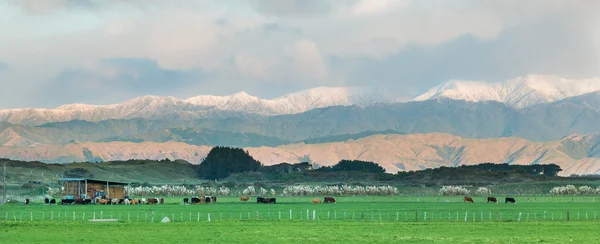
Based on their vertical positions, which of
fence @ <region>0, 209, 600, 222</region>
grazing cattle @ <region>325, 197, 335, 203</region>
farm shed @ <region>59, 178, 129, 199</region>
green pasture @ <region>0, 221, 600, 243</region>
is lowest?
green pasture @ <region>0, 221, 600, 243</region>

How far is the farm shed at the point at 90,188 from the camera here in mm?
134500

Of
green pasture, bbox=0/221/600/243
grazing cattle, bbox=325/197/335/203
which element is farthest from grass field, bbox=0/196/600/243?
grazing cattle, bbox=325/197/335/203

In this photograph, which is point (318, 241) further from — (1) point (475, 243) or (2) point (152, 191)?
(2) point (152, 191)

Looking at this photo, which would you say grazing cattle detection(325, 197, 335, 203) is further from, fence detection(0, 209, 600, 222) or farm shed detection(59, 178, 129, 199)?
fence detection(0, 209, 600, 222)

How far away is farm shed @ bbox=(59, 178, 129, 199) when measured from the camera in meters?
134

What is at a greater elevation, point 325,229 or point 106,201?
point 106,201

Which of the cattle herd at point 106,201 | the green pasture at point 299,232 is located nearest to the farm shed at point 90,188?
the cattle herd at point 106,201

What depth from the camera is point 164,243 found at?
51.8m

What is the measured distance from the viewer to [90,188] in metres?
137

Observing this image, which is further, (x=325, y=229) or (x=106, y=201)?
(x=106, y=201)

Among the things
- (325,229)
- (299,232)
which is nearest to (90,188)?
(325,229)

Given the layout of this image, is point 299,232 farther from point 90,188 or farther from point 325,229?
point 90,188

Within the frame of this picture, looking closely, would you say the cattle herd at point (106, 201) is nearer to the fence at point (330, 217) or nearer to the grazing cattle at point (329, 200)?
the grazing cattle at point (329, 200)

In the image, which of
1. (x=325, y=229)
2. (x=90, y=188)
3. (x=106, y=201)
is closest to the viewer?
(x=325, y=229)
